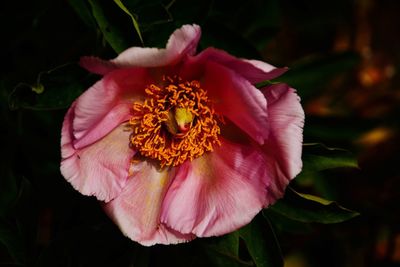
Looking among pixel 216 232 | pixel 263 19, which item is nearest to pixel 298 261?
pixel 263 19

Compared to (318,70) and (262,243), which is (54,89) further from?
(318,70)

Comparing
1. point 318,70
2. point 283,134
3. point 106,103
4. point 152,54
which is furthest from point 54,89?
point 318,70

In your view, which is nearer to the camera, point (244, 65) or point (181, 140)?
point (244, 65)

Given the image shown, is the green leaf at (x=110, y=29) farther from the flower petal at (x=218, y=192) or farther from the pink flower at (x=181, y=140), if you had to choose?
the flower petal at (x=218, y=192)

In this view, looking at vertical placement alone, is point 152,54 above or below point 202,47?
above

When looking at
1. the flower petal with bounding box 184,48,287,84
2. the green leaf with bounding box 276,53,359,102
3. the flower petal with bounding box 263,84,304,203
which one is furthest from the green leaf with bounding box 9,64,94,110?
the green leaf with bounding box 276,53,359,102

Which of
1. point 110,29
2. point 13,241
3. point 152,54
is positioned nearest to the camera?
point 152,54
